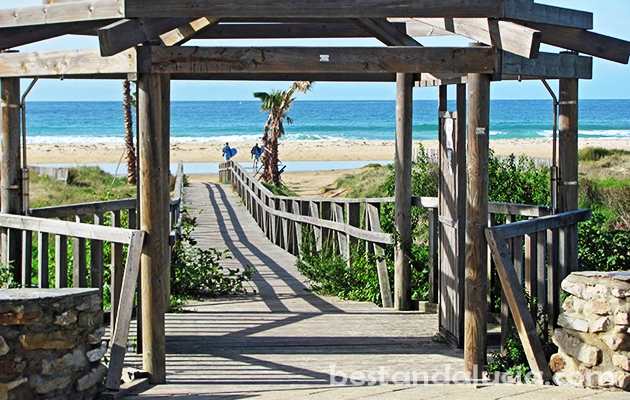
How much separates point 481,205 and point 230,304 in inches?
151

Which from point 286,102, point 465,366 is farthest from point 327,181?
point 465,366

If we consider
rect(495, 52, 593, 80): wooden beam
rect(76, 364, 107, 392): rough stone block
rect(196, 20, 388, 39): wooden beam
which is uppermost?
rect(196, 20, 388, 39): wooden beam

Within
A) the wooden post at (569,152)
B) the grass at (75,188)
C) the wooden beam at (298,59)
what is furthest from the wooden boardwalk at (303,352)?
the grass at (75,188)

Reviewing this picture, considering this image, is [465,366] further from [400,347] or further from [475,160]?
[475,160]

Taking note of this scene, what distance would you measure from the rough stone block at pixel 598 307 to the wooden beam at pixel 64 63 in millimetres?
3438

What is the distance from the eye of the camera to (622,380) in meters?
5.52

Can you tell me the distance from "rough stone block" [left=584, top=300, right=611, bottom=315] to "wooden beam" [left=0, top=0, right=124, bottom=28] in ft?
11.9

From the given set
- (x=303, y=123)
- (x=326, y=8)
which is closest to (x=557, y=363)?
(x=326, y=8)

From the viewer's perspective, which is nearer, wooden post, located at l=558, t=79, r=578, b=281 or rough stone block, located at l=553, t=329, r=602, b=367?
rough stone block, located at l=553, t=329, r=602, b=367

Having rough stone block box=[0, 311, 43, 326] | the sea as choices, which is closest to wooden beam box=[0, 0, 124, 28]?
rough stone block box=[0, 311, 43, 326]

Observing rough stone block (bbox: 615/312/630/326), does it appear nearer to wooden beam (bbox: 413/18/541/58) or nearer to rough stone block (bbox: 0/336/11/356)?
wooden beam (bbox: 413/18/541/58)

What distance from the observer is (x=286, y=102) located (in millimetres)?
29359

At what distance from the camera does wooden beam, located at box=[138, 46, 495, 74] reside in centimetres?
601

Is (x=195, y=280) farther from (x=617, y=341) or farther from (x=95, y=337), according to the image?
(x=617, y=341)
